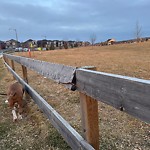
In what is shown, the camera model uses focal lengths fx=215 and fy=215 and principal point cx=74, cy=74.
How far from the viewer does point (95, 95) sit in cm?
173

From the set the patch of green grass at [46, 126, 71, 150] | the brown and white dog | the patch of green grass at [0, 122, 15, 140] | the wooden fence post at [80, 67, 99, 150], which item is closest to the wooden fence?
the wooden fence post at [80, 67, 99, 150]

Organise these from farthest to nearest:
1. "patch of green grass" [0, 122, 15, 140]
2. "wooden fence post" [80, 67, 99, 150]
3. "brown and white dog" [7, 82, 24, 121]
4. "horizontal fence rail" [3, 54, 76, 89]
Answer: "brown and white dog" [7, 82, 24, 121], "patch of green grass" [0, 122, 15, 140], "horizontal fence rail" [3, 54, 76, 89], "wooden fence post" [80, 67, 99, 150]

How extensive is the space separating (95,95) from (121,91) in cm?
36

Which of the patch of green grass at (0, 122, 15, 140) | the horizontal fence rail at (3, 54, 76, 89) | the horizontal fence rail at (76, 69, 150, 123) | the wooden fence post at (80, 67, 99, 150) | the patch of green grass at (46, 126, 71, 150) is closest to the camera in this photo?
the horizontal fence rail at (76, 69, 150, 123)

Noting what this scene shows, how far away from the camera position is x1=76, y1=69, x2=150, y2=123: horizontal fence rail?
122 cm

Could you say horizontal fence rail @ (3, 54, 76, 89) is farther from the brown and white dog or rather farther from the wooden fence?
the brown and white dog

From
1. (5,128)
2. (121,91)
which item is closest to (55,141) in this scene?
(5,128)

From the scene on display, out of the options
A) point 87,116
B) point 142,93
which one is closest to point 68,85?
point 87,116

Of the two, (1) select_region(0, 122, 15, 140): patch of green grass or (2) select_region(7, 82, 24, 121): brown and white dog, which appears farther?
(2) select_region(7, 82, 24, 121): brown and white dog

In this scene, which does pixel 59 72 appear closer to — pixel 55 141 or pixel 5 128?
pixel 55 141

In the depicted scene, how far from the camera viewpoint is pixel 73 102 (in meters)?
5.25

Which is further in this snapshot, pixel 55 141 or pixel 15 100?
pixel 15 100

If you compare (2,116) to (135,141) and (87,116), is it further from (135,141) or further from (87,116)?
(87,116)

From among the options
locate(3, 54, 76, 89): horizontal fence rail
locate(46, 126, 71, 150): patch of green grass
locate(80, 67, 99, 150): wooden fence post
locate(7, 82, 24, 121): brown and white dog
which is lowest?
locate(46, 126, 71, 150): patch of green grass
